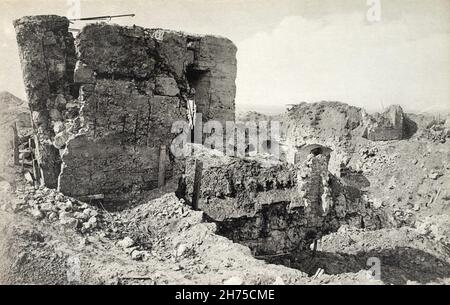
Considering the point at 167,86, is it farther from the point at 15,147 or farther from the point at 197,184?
the point at 15,147

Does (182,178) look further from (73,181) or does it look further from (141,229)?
(73,181)

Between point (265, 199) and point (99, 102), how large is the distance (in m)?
4.01

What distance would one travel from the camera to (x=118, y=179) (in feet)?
27.6

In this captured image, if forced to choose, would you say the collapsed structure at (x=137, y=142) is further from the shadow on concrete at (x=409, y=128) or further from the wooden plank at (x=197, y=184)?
the shadow on concrete at (x=409, y=128)

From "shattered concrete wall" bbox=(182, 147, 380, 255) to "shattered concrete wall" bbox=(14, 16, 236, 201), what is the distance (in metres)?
1.24

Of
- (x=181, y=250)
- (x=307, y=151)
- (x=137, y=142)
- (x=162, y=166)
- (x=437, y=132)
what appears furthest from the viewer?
(x=307, y=151)

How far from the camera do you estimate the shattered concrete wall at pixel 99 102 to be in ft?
25.7

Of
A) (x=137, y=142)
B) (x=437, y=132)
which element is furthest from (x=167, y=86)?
(x=437, y=132)

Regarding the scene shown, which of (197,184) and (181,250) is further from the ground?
(197,184)

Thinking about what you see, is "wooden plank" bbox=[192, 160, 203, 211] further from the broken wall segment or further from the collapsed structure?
the broken wall segment

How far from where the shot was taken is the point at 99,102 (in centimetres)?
807

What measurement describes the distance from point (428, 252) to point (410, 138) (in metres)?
8.20

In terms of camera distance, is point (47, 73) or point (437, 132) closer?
point (47, 73)
